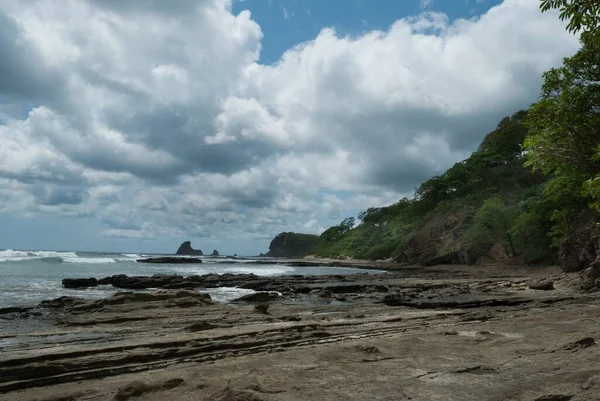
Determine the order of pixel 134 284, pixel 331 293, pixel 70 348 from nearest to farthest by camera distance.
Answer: pixel 70 348 → pixel 331 293 → pixel 134 284

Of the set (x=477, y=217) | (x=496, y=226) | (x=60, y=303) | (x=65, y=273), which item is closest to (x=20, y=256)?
(x=65, y=273)

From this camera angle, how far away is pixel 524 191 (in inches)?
2376

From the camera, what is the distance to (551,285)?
20.9m

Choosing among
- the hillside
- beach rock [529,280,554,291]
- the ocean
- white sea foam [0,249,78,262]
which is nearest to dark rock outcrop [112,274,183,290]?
the ocean

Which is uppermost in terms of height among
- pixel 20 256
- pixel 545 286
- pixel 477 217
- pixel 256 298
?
pixel 477 217

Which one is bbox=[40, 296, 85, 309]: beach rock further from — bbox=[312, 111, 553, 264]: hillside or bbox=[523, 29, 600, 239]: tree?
bbox=[312, 111, 553, 264]: hillside

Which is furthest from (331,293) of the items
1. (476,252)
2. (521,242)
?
(476,252)

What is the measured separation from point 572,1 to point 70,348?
35.9ft

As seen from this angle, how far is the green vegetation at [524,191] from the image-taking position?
16.4 metres

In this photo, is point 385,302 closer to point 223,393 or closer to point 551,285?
point 551,285

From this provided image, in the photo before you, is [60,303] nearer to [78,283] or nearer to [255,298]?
[255,298]

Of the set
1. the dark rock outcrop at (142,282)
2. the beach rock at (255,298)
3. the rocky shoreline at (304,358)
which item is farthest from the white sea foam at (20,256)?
the rocky shoreline at (304,358)

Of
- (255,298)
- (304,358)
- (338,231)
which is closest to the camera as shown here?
(304,358)

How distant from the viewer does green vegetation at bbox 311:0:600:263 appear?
645 inches
